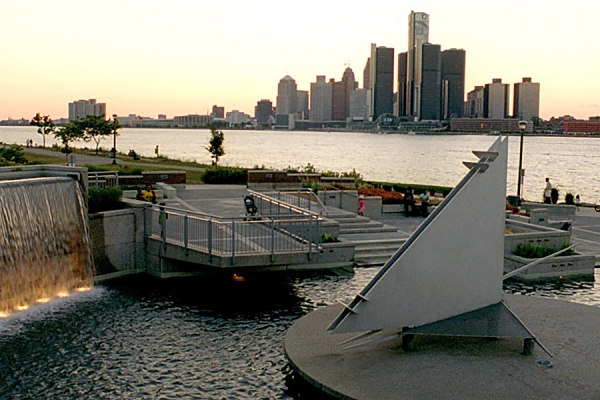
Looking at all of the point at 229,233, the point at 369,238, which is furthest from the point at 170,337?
the point at 369,238

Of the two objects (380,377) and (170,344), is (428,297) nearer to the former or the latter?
(380,377)

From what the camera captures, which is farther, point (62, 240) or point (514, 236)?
point (514, 236)

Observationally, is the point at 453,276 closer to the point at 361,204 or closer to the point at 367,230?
the point at 367,230

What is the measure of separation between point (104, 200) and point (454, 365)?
11.7 m

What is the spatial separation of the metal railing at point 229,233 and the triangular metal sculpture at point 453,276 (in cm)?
620

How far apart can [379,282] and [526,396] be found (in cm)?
272

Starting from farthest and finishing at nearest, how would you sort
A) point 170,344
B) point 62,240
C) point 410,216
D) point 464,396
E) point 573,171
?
point 573,171 < point 410,216 < point 62,240 < point 170,344 < point 464,396

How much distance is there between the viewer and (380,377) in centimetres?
1024

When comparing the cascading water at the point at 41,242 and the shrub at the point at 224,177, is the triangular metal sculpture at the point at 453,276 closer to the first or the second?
the cascading water at the point at 41,242

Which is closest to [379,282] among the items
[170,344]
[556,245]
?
[170,344]

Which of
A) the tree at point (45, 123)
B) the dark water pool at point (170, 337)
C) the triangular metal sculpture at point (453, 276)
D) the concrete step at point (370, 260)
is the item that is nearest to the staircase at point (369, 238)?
the concrete step at point (370, 260)

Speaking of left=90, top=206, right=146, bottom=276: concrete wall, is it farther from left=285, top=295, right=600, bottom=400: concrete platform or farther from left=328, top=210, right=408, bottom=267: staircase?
left=285, top=295, right=600, bottom=400: concrete platform

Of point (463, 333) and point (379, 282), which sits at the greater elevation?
point (379, 282)

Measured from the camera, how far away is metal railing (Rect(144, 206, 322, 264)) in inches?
682
